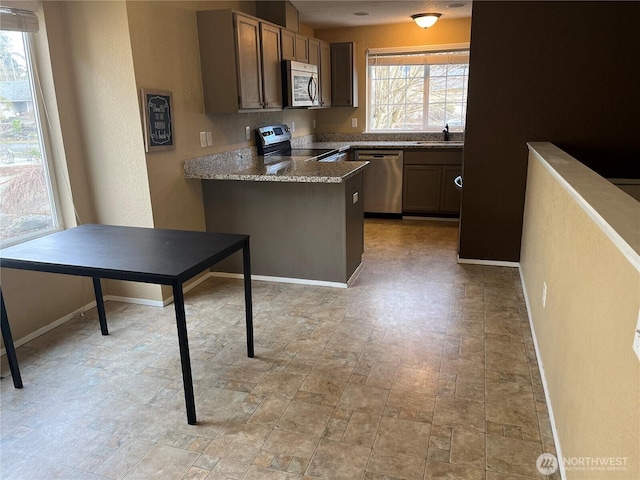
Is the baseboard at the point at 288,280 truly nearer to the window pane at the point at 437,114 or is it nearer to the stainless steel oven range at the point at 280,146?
the stainless steel oven range at the point at 280,146

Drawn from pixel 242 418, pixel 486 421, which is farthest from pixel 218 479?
pixel 486 421

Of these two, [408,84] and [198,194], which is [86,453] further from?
[408,84]

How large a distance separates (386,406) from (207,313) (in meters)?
1.56

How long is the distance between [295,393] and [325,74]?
434 centimetres

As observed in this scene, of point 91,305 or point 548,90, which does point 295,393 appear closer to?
point 91,305

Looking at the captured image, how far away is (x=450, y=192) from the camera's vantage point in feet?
18.2

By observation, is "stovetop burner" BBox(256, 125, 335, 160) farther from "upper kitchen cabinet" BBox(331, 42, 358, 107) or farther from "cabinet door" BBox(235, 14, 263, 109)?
"upper kitchen cabinet" BBox(331, 42, 358, 107)

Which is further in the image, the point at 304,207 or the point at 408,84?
the point at 408,84

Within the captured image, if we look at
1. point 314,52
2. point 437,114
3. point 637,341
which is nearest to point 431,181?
point 437,114

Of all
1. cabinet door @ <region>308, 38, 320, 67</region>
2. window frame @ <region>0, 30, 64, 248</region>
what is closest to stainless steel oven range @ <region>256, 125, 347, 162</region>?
cabinet door @ <region>308, 38, 320, 67</region>

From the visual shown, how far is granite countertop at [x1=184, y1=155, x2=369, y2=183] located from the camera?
3.35 meters

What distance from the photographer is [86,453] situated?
6.40 feet

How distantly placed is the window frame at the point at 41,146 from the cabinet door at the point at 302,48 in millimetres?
2469

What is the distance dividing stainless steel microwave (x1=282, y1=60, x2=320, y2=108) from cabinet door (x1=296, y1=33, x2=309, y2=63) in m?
0.09
